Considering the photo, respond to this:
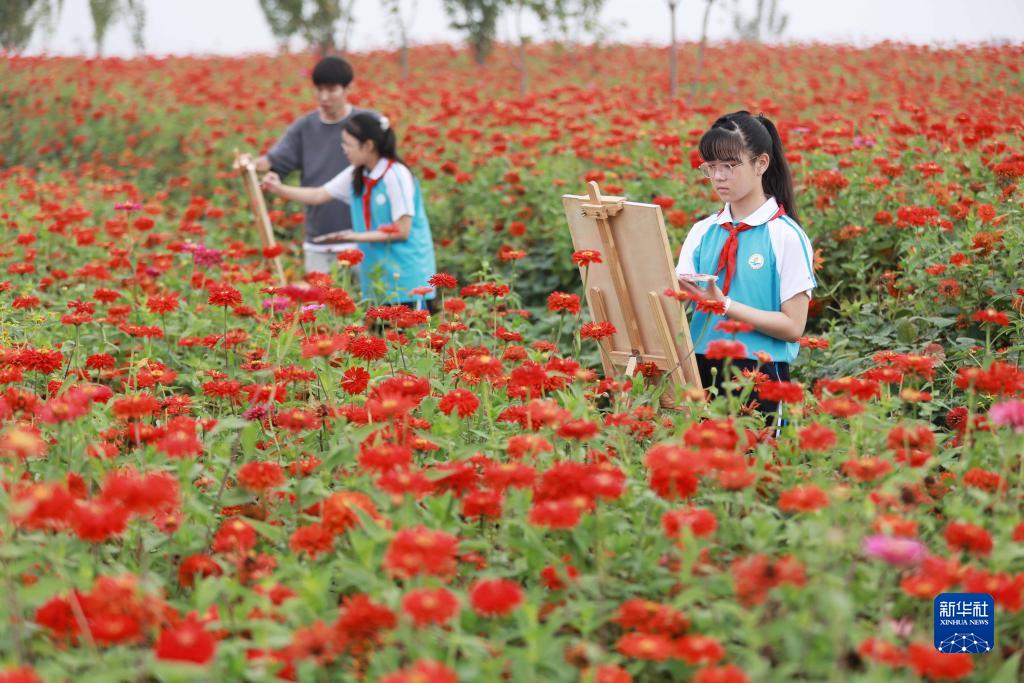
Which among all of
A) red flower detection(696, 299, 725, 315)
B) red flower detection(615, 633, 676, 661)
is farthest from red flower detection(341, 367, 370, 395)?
red flower detection(615, 633, 676, 661)

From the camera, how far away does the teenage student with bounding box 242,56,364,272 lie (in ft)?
20.1

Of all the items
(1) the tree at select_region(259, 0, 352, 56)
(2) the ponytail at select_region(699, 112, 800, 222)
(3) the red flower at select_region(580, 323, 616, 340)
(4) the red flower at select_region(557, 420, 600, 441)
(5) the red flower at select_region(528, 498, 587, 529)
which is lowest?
(5) the red flower at select_region(528, 498, 587, 529)

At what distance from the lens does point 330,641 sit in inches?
67.2

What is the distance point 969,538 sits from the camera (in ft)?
6.08

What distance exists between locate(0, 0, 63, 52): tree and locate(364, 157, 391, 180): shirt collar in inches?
725

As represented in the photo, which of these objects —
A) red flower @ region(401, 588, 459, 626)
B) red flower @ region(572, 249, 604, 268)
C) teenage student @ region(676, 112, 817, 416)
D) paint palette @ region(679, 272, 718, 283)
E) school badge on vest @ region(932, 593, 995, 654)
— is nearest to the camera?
red flower @ region(401, 588, 459, 626)

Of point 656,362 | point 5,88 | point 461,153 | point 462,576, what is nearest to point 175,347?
Result: point 656,362

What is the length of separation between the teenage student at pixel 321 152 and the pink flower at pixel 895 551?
4594 mm

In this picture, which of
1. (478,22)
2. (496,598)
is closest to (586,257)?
(496,598)

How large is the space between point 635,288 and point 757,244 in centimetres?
42

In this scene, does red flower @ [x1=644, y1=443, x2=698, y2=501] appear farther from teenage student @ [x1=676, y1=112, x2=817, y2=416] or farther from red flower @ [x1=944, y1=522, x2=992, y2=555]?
teenage student @ [x1=676, y1=112, x2=817, y2=416]

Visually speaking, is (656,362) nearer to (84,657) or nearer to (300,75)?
(84,657)

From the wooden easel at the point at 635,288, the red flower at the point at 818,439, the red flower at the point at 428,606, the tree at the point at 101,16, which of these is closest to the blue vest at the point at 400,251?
the wooden easel at the point at 635,288

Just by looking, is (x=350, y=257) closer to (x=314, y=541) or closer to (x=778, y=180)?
(x=778, y=180)
